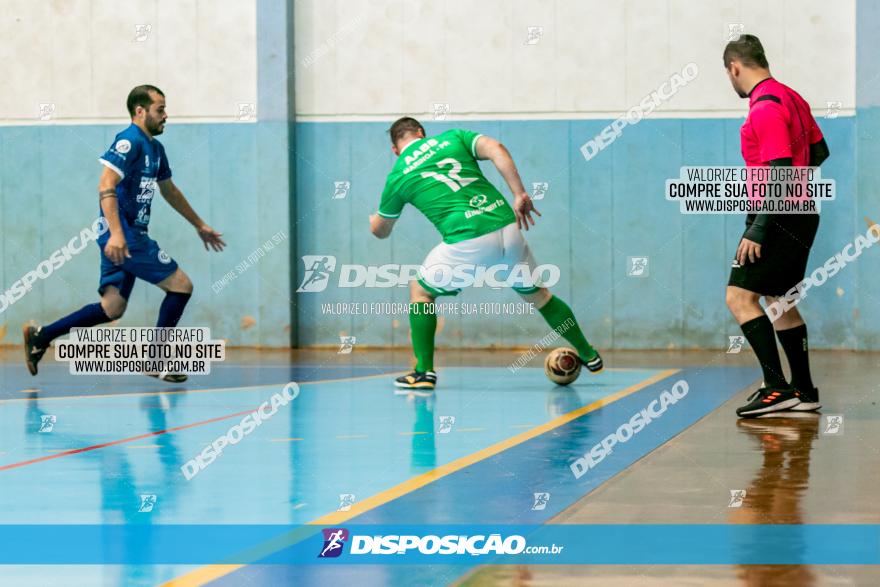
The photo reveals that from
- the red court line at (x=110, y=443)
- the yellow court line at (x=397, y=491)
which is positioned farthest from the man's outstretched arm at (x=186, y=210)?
the yellow court line at (x=397, y=491)

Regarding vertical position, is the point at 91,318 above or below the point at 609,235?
below

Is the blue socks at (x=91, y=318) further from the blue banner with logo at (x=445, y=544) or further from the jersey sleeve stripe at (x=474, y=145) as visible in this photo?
the blue banner with logo at (x=445, y=544)

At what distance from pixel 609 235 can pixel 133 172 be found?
6787 millimetres

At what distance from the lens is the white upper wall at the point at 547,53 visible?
15.1m

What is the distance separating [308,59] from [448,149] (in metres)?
6.62

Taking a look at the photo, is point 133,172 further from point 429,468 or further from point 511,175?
point 429,468

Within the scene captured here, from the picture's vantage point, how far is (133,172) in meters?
10.2

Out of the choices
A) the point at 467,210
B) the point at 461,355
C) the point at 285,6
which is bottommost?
the point at 461,355

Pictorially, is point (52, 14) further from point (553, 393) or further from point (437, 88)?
point (553, 393)

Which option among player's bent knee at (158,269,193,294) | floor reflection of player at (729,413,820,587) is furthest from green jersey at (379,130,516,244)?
floor reflection of player at (729,413,820,587)

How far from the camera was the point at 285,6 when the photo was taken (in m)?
15.7

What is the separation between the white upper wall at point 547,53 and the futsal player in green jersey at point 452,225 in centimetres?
579

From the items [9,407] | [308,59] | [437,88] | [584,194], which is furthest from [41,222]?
[9,407]

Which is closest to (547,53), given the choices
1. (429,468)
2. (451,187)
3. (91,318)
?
(451,187)
